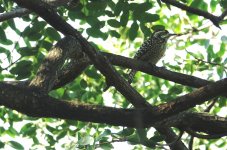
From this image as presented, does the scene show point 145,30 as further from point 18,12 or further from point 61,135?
point 61,135

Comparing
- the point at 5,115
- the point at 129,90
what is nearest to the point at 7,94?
the point at 129,90

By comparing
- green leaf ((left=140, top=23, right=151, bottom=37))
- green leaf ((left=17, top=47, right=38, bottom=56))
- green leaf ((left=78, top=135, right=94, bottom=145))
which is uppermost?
green leaf ((left=140, top=23, right=151, bottom=37))

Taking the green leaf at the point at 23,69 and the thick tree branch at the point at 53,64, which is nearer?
the thick tree branch at the point at 53,64

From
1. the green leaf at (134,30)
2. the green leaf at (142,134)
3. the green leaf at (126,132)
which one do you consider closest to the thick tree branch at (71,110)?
the green leaf at (142,134)

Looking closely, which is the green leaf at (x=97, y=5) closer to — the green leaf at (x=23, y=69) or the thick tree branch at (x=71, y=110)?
the green leaf at (x=23, y=69)

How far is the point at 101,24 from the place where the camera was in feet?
12.4

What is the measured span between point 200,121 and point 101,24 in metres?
1.32

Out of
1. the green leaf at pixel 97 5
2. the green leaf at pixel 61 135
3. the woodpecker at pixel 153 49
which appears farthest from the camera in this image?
the woodpecker at pixel 153 49

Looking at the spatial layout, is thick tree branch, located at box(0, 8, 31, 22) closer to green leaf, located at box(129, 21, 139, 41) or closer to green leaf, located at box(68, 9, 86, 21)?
green leaf, located at box(68, 9, 86, 21)

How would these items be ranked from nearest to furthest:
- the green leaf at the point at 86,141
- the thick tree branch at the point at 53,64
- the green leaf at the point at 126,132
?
the green leaf at the point at 86,141
the thick tree branch at the point at 53,64
the green leaf at the point at 126,132

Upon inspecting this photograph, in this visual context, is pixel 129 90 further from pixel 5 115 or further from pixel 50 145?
pixel 5 115

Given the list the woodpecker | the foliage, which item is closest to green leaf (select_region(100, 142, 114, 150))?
the foliage

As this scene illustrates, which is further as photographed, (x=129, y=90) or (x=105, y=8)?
(x=105, y=8)

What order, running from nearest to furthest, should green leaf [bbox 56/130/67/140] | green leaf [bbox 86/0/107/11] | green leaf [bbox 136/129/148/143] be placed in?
green leaf [bbox 136/129/148/143] → green leaf [bbox 86/0/107/11] → green leaf [bbox 56/130/67/140]
